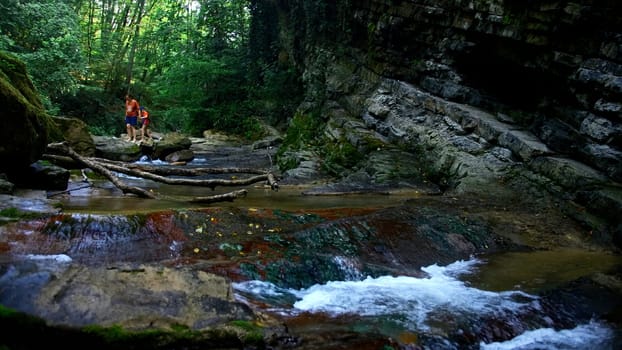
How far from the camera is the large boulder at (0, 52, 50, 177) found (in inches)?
276

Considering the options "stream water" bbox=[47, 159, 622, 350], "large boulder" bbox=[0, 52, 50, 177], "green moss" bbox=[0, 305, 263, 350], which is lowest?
"stream water" bbox=[47, 159, 622, 350]

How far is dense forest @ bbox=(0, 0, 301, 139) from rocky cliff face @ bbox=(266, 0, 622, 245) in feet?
20.3

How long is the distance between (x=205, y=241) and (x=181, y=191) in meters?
4.51

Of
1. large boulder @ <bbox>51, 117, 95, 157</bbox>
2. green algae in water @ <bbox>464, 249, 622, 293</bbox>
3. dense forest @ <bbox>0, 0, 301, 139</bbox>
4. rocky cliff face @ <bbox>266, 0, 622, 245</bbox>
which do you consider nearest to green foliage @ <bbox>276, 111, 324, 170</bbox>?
rocky cliff face @ <bbox>266, 0, 622, 245</bbox>

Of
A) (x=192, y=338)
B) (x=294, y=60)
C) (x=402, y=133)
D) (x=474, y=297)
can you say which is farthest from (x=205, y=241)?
(x=294, y=60)

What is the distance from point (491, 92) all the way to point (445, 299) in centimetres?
1142

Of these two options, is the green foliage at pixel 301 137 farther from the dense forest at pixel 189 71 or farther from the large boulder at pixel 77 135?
the large boulder at pixel 77 135

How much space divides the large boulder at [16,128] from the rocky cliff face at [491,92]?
31.8 feet

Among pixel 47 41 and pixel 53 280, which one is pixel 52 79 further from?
pixel 53 280

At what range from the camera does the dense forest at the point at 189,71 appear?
84.3 feet

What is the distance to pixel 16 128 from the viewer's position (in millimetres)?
7223

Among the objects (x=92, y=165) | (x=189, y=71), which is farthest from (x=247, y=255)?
(x=189, y=71)

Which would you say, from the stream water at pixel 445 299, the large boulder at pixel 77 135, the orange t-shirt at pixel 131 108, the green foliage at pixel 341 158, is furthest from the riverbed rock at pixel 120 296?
the orange t-shirt at pixel 131 108

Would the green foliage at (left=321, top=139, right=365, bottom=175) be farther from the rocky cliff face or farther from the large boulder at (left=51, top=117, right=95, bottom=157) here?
the large boulder at (left=51, top=117, right=95, bottom=157)
